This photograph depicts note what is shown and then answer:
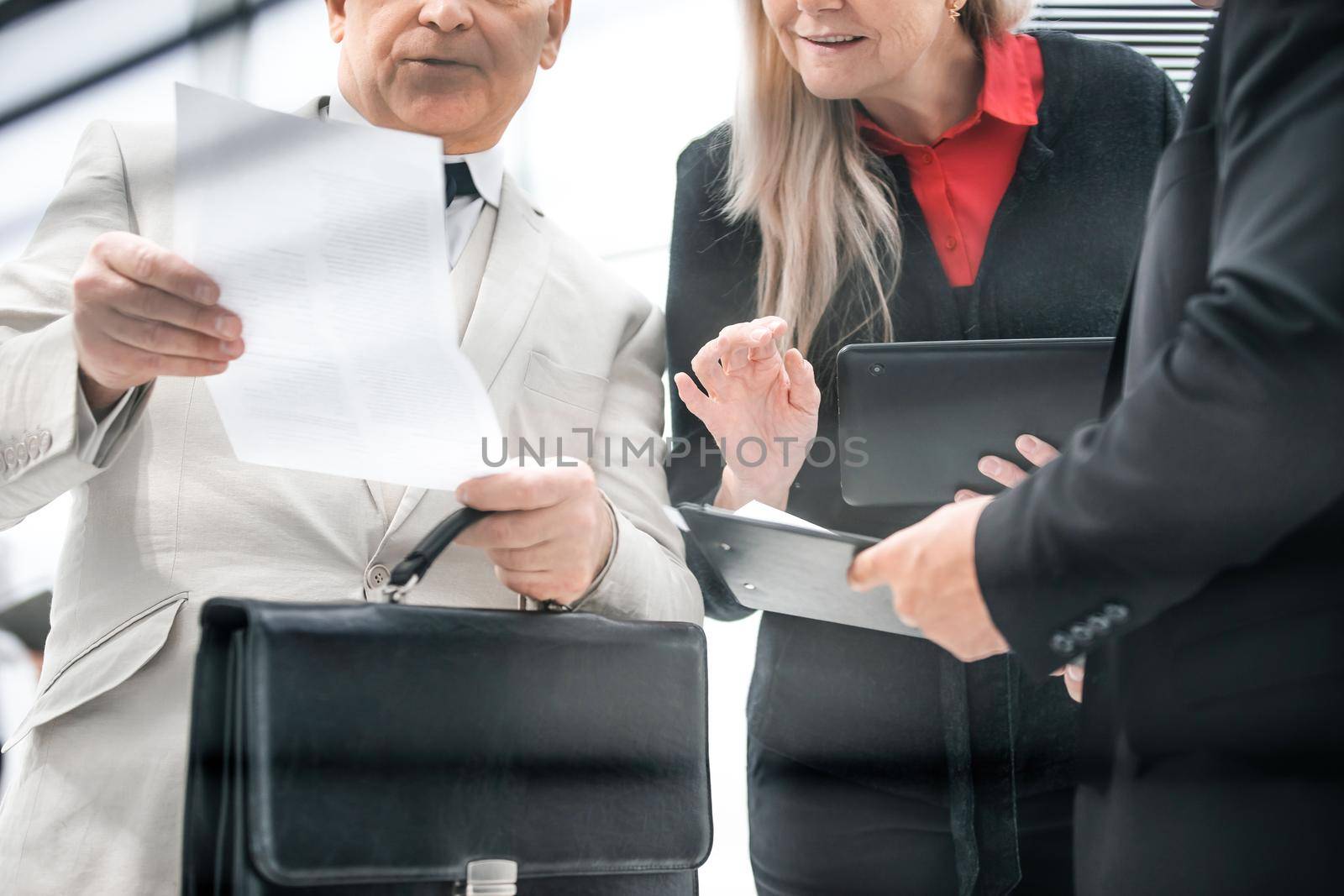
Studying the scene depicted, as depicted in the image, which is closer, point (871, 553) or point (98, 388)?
point (871, 553)

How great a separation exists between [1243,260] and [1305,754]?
0.79 ft

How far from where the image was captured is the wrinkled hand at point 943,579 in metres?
0.61

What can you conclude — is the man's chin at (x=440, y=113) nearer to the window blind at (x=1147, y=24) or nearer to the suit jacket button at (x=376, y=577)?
the suit jacket button at (x=376, y=577)

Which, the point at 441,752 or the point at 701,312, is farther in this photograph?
the point at 701,312

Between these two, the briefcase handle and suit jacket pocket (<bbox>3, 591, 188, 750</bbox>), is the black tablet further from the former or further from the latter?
suit jacket pocket (<bbox>3, 591, 188, 750</bbox>)

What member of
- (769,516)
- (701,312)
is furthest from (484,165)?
(769,516)

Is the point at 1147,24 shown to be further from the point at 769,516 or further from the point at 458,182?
the point at 769,516

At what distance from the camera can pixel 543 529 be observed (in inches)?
30.9

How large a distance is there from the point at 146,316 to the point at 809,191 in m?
0.66

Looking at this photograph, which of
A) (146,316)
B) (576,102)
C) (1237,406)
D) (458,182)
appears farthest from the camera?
(576,102)

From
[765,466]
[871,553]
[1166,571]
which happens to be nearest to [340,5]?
[765,466]

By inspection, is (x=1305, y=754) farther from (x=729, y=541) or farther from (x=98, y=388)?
(x=98, y=388)

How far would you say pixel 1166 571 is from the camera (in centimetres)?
56

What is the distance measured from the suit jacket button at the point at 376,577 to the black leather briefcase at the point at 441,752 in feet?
0.45
